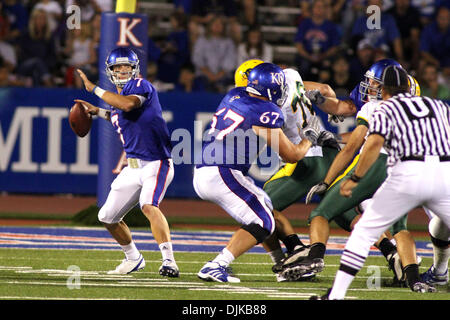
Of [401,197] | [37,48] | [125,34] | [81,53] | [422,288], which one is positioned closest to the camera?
[401,197]

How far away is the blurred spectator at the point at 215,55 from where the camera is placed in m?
14.1

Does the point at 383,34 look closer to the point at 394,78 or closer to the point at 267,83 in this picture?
the point at 267,83

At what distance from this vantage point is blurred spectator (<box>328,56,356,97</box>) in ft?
44.7

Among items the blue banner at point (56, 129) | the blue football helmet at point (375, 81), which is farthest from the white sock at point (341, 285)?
the blue banner at point (56, 129)

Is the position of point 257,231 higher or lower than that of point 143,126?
lower

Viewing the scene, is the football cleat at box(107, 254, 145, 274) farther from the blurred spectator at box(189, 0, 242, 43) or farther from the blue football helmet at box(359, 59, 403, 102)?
the blurred spectator at box(189, 0, 242, 43)

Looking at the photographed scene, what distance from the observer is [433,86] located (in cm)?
1352

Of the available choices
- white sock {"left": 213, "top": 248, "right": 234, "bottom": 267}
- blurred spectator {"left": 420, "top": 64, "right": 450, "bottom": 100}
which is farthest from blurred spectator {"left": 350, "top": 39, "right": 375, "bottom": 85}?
white sock {"left": 213, "top": 248, "right": 234, "bottom": 267}

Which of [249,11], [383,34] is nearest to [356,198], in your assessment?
[383,34]

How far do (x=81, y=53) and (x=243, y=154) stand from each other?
24.2 feet

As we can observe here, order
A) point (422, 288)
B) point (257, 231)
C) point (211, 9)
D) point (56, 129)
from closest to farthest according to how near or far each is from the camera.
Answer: point (422, 288) → point (257, 231) → point (56, 129) → point (211, 9)

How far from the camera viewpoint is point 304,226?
11.5m

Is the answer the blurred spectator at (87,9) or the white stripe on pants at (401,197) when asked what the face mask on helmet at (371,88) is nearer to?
the white stripe on pants at (401,197)

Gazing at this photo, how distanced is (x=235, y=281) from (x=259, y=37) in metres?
7.75
